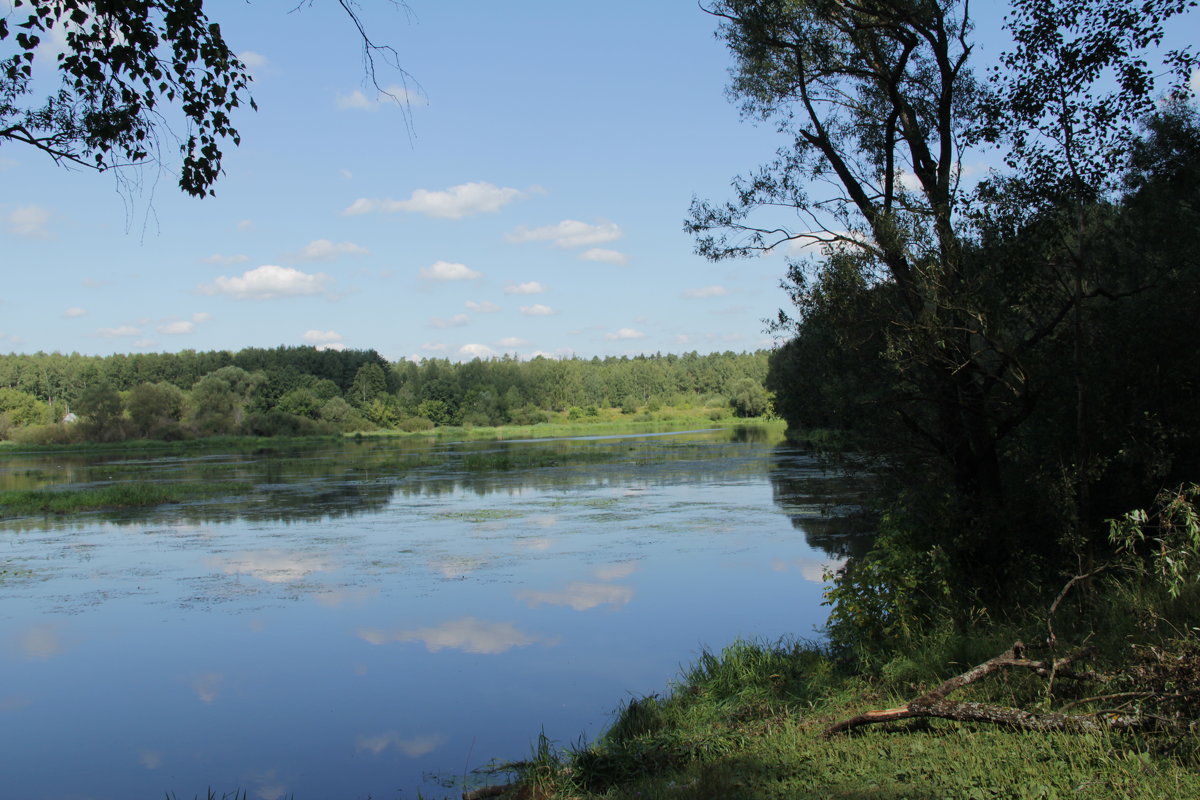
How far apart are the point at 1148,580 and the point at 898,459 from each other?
10.8 ft

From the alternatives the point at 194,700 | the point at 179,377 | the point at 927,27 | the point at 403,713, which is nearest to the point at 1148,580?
the point at 927,27

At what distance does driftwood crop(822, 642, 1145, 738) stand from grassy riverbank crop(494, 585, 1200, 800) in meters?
0.06

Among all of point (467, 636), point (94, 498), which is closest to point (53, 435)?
point (94, 498)

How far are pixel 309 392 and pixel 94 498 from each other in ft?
194

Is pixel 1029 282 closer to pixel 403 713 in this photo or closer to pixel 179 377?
pixel 403 713

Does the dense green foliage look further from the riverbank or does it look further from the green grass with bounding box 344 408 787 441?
the green grass with bounding box 344 408 787 441

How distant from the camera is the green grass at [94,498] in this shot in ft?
80.3

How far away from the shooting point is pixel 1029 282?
8039 mm

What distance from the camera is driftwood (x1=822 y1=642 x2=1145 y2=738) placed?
4.36m

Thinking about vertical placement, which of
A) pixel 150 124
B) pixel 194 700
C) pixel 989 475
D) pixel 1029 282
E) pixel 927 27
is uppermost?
pixel 927 27

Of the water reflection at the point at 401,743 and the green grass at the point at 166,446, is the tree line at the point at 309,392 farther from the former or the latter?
the water reflection at the point at 401,743

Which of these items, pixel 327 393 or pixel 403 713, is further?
pixel 327 393

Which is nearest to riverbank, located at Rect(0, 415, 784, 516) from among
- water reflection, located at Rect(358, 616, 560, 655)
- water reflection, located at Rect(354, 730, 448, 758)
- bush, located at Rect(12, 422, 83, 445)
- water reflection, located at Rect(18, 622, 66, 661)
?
bush, located at Rect(12, 422, 83, 445)

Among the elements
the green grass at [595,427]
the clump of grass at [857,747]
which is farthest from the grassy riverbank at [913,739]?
the green grass at [595,427]
